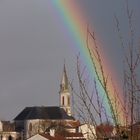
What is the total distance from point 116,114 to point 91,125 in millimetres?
573

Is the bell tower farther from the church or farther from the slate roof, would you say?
the slate roof

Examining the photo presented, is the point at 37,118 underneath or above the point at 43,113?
underneath

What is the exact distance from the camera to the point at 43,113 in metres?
140

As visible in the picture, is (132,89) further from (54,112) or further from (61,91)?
(61,91)

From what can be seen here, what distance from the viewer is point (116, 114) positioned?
20.2 ft

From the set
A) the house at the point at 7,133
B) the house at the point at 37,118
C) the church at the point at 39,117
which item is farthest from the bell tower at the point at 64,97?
the house at the point at 7,133

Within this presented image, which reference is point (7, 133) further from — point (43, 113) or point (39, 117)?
point (43, 113)

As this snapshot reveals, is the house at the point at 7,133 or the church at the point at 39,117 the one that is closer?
the house at the point at 7,133

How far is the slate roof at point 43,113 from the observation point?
137500 millimetres

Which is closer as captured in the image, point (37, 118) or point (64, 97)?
point (37, 118)

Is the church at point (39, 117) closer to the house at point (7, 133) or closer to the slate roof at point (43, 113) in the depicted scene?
the slate roof at point (43, 113)

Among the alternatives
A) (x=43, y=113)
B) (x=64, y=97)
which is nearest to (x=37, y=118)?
(x=43, y=113)

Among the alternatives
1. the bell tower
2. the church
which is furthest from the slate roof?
the bell tower

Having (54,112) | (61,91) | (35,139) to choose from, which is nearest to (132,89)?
(35,139)
